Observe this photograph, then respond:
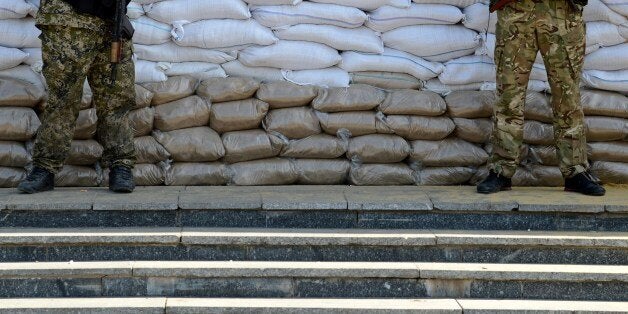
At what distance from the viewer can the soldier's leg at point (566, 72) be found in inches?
225

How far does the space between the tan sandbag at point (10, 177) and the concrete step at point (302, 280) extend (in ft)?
3.36

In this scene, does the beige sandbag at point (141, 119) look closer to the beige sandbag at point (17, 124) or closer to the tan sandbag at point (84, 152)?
the tan sandbag at point (84, 152)

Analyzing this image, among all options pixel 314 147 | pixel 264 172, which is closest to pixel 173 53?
pixel 264 172

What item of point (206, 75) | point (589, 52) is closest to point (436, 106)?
point (589, 52)

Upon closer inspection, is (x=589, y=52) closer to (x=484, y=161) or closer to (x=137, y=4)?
(x=484, y=161)

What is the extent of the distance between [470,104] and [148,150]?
1.78m

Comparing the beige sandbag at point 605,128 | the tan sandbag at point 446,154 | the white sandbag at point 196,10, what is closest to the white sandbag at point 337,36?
the white sandbag at point 196,10

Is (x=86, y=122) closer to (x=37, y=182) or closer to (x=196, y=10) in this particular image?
(x=37, y=182)

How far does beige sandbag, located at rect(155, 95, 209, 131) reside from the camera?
5953 millimetres

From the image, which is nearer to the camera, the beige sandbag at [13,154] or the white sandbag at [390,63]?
the beige sandbag at [13,154]

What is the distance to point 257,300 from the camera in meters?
4.78

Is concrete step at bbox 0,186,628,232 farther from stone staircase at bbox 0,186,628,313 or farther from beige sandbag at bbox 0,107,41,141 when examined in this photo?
beige sandbag at bbox 0,107,41,141

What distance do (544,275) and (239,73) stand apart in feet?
6.87

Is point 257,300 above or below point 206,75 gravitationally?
below
